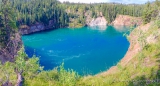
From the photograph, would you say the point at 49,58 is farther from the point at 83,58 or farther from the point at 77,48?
the point at 77,48

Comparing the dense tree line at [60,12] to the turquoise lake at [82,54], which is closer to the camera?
the turquoise lake at [82,54]

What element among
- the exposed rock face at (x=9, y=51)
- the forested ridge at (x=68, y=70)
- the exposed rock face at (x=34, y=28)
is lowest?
the exposed rock face at (x=34, y=28)

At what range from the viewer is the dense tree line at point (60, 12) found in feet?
335

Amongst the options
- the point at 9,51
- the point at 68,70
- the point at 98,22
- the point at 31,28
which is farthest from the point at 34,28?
the point at 68,70

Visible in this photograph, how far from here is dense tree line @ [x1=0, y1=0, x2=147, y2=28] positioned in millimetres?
102000

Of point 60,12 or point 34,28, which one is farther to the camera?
point 60,12

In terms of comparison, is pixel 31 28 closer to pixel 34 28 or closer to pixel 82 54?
pixel 34 28

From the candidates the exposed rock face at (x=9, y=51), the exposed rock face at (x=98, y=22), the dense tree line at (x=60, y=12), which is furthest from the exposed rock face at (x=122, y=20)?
the exposed rock face at (x=9, y=51)

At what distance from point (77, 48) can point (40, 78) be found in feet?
133

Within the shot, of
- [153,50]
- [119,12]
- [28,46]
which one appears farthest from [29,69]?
[119,12]

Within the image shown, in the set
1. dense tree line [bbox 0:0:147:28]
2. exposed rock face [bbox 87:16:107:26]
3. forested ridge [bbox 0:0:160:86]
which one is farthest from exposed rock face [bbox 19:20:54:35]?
forested ridge [bbox 0:0:160:86]

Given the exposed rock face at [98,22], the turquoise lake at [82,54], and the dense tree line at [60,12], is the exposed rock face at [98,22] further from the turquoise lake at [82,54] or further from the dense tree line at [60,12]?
the turquoise lake at [82,54]

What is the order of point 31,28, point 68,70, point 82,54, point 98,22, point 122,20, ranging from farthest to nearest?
1. point 98,22
2. point 122,20
3. point 31,28
4. point 82,54
5. point 68,70

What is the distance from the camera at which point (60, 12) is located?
118 metres
